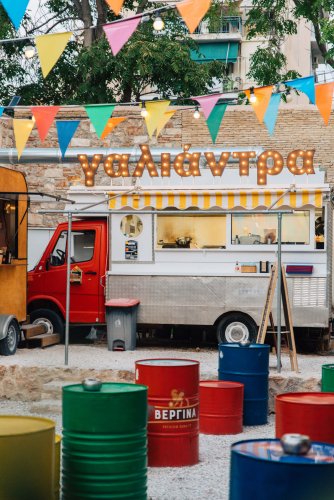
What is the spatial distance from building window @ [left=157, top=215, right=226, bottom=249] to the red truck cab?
100 centimetres

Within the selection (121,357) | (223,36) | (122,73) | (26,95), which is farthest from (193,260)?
(223,36)

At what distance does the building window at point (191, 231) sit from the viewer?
51.6ft

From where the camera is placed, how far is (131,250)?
52.0 feet

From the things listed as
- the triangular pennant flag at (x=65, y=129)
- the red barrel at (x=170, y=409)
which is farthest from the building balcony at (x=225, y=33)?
the red barrel at (x=170, y=409)

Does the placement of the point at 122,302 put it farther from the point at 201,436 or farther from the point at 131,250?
the point at 201,436

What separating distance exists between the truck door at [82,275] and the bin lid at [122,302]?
687 mm

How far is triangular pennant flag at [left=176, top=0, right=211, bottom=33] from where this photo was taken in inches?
389

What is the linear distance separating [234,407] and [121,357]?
A: 13.3ft

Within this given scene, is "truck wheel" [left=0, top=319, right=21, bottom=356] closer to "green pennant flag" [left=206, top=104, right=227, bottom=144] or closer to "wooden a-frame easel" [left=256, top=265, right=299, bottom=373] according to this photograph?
"wooden a-frame easel" [left=256, top=265, right=299, bottom=373]

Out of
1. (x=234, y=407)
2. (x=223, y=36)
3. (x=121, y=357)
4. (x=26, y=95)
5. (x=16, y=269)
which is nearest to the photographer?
(x=234, y=407)

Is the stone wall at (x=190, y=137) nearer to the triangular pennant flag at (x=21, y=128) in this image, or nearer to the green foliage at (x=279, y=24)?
the green foliage at (x=279, y=24)

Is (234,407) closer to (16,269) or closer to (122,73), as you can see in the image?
(16,269)

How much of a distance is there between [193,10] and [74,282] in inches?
279

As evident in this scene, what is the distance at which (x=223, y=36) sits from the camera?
39.8 m
